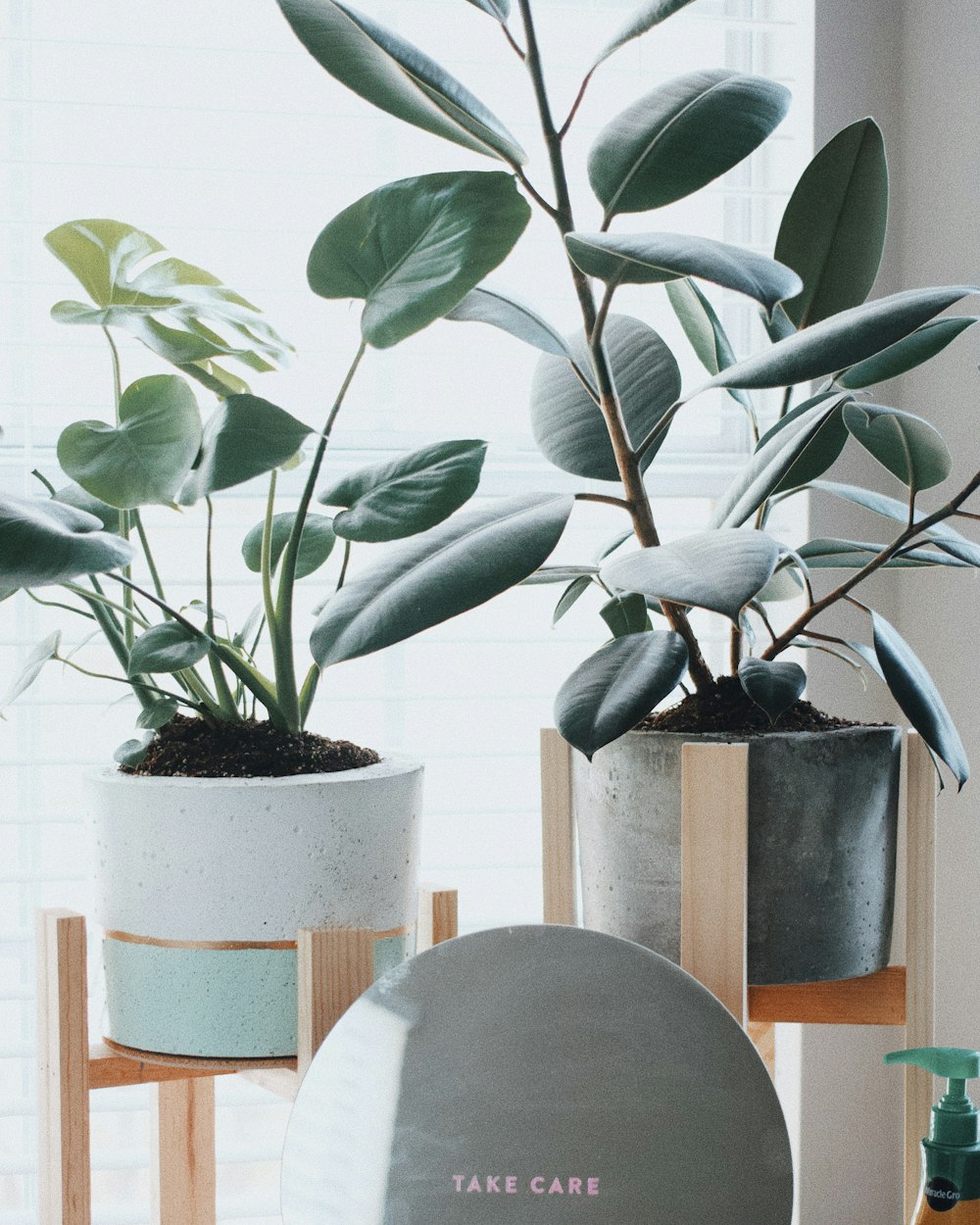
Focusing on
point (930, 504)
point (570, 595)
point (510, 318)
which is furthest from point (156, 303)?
point (930, 504)

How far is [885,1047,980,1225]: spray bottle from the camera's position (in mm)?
639

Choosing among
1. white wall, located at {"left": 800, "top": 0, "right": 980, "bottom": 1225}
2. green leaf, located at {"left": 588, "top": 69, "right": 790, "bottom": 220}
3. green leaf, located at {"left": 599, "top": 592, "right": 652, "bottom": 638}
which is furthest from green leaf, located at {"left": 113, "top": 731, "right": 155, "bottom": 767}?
white wall, located at {"left": 800, "top": 0, "right": 980, "bottom": 1225}

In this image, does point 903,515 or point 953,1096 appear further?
point 903,515

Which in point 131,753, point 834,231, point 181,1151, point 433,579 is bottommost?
point 181,1151

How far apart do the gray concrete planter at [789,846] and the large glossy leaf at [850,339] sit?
212 millimetres

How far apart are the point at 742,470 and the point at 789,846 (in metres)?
0.22

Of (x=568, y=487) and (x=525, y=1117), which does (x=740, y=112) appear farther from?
(x=568, y=487)

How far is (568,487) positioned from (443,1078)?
2.57 ft

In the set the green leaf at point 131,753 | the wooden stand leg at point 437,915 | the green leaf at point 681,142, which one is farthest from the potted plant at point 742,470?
the green leaf at point 131,753

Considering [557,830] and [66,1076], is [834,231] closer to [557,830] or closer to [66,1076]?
[557,830]

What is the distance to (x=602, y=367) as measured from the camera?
693mm

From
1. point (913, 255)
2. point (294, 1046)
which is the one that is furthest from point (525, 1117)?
point (913, 255)

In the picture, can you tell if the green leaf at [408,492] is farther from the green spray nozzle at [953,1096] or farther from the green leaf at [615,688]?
the green spray nozzle at [953,1096]

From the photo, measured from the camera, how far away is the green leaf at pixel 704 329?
0.84m
